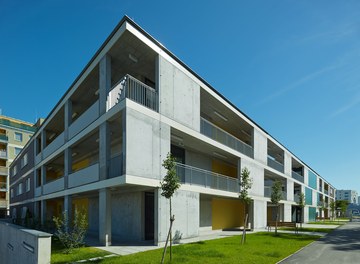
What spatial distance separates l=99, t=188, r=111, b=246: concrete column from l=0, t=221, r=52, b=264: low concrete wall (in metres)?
3.79

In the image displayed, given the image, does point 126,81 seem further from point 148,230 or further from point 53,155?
point 53,155

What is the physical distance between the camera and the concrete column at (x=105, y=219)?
51.4 ft

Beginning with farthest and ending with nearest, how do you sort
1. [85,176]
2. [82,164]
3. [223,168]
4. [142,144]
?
1. [82,164]
2. [223,168]
3. [85,176]
4. [142,144]

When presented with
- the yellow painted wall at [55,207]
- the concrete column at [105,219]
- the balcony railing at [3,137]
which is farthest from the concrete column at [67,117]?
the balcony railing at [3,137]

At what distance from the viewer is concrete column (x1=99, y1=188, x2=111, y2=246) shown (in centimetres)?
1566

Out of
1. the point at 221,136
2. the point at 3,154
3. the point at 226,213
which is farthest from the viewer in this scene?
the point at 3,154

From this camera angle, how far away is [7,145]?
57.0 meters

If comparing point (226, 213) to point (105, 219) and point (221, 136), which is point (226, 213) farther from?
point (105, 219)

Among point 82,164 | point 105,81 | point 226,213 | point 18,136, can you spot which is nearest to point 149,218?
point 105,81

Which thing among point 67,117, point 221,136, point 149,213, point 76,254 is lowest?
point 76,254

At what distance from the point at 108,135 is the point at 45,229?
1227 centimetres

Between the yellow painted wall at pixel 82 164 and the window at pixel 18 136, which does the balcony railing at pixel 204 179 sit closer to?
the yellow painted wall at pixel 82 164

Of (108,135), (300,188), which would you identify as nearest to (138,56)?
(108,135)

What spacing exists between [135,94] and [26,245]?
881 centimetres
